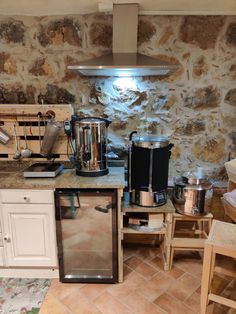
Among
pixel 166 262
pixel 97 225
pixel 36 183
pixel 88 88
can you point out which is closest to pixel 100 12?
pixel 88 88

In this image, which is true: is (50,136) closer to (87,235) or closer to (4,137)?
(4,137)

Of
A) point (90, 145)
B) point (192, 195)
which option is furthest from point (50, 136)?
point (192, 195)

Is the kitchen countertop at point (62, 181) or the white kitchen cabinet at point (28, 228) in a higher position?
the kitchen countertop at point (62, 181)

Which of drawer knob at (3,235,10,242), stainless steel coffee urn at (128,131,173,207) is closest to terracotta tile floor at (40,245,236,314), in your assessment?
drawer knob at (3,235,10,242)

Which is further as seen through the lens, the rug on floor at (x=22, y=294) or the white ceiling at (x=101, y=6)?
the white ceiling at (x=101, y=6)

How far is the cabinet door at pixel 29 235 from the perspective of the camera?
6.10 feet

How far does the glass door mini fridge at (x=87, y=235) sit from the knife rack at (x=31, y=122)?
66cm

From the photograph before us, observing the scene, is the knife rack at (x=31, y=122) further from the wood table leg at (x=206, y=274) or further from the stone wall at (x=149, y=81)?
the wood table leg at (x=206, y=274)

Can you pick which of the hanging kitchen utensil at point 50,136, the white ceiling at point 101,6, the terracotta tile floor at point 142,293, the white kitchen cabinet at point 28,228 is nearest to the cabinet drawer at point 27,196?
the white kitchen cabinet at point 28,228

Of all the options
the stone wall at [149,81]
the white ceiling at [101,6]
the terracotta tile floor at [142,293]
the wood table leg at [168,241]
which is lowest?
the terracotta tile floor at [142,293]

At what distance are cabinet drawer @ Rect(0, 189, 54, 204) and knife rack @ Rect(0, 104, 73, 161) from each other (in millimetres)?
580

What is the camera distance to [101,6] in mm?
2020

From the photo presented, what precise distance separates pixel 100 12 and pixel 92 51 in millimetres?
331

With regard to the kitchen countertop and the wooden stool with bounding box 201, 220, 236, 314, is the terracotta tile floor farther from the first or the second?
the kitchen countertop
